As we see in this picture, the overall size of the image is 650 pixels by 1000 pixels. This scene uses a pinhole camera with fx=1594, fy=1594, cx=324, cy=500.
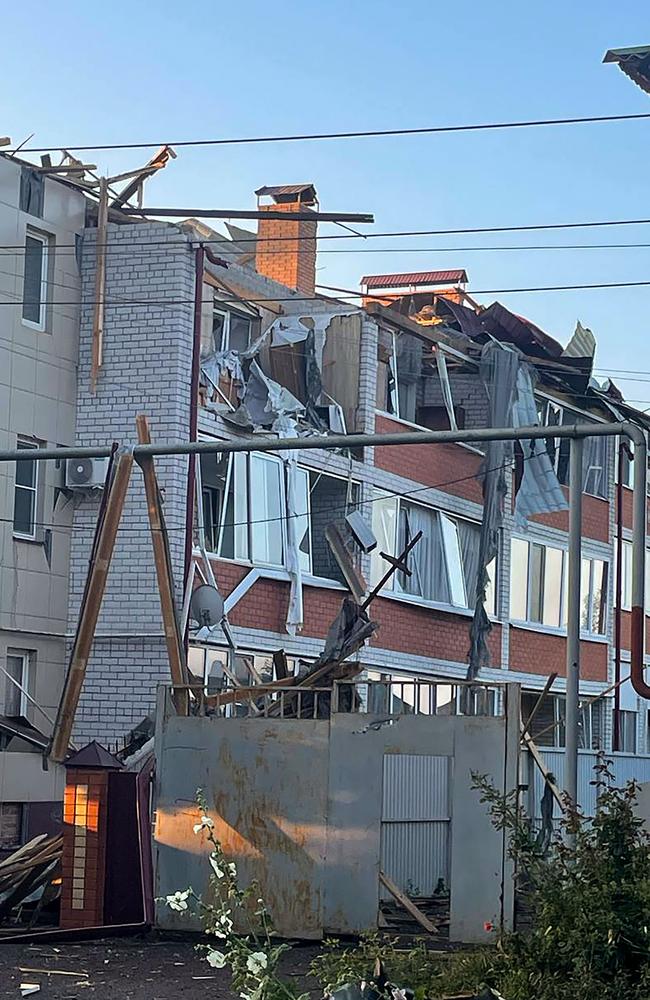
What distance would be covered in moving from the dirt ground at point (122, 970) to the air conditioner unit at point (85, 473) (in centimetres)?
852

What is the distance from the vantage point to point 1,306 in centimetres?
2033

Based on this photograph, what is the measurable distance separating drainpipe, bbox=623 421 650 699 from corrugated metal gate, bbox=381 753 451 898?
4354mm

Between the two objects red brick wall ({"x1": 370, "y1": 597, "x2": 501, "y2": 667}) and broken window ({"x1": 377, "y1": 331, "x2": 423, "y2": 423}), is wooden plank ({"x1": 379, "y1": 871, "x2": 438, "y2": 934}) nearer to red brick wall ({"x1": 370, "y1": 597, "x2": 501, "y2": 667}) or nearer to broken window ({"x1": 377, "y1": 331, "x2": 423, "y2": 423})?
red brick wall ({"x1": 370, "y1": 597, "x2": 501, "y2": 667})

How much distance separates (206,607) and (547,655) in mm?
12120

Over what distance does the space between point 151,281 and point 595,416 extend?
44.9 feet

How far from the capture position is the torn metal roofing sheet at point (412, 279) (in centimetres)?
3759

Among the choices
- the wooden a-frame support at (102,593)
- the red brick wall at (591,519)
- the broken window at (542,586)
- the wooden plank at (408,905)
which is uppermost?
the red brick wall at (591,519)

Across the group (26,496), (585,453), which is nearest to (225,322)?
(26,496)

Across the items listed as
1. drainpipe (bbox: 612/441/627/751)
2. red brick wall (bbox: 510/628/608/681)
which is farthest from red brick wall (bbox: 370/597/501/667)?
drainpipe (bbox: 612/441/627/751)

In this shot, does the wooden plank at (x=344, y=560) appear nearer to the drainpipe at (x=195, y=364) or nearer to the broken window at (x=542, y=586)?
the drainpipe at (x=195, y=364)

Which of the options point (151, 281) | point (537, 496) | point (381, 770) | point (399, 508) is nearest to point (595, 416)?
point (537, 496)

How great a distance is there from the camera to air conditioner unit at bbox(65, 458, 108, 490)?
20.7m

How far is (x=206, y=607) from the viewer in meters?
19.4

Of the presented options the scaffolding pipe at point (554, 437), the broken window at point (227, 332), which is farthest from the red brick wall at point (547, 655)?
the scaffolding pipe at point (554, 437)
